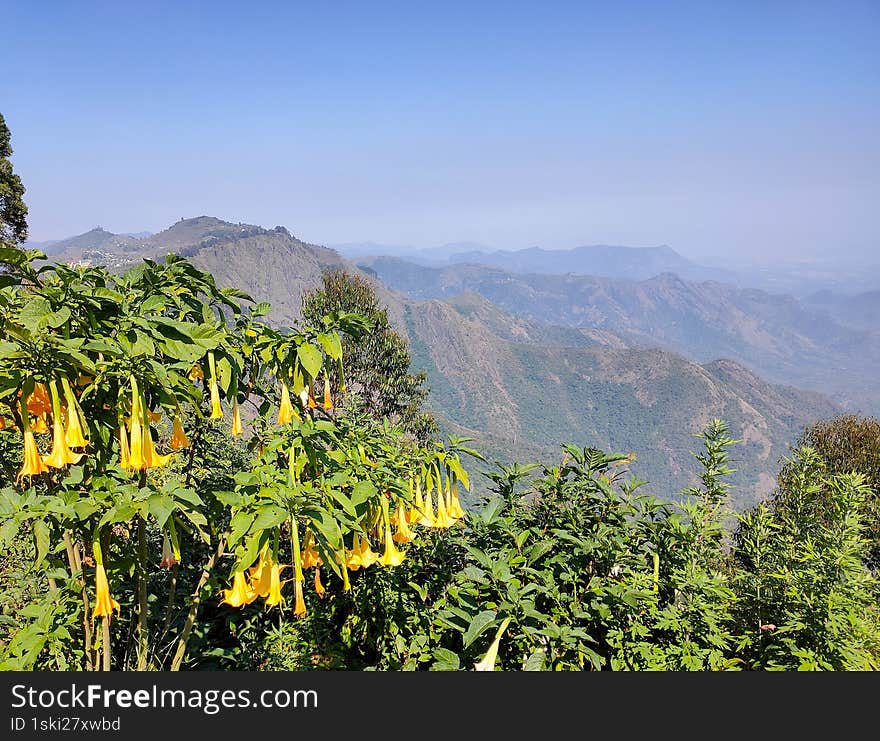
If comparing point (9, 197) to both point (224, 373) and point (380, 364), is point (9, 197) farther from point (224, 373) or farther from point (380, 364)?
point (224, 373)

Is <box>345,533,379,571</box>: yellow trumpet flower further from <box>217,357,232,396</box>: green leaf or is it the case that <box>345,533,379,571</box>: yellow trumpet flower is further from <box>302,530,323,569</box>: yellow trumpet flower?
<box>217,357,232,396</box>: green leaf

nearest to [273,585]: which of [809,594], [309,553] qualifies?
[309,553]

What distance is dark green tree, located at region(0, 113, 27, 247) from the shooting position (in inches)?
947

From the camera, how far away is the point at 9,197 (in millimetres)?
24547

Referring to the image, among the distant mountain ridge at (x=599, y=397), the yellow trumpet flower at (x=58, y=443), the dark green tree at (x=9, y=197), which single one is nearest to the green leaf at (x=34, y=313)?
the yellow trumpet flower at (x=58, y=443)

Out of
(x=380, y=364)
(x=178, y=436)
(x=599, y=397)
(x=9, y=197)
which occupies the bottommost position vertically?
(x=599, y=397)

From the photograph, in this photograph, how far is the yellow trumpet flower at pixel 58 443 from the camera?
6.55ft

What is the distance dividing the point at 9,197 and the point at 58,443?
2997 centimetres

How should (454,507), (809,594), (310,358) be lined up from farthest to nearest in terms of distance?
(454,507) → (809,594) → (310,358)

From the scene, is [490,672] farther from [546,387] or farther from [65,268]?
[546,387]

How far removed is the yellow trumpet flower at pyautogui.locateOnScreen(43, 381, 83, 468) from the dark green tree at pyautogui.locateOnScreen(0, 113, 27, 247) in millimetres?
28236

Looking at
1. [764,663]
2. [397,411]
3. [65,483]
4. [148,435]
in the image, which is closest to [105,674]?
[148,435]

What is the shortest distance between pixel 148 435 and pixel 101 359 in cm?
44

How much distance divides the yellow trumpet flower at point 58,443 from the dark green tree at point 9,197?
28236 mm
